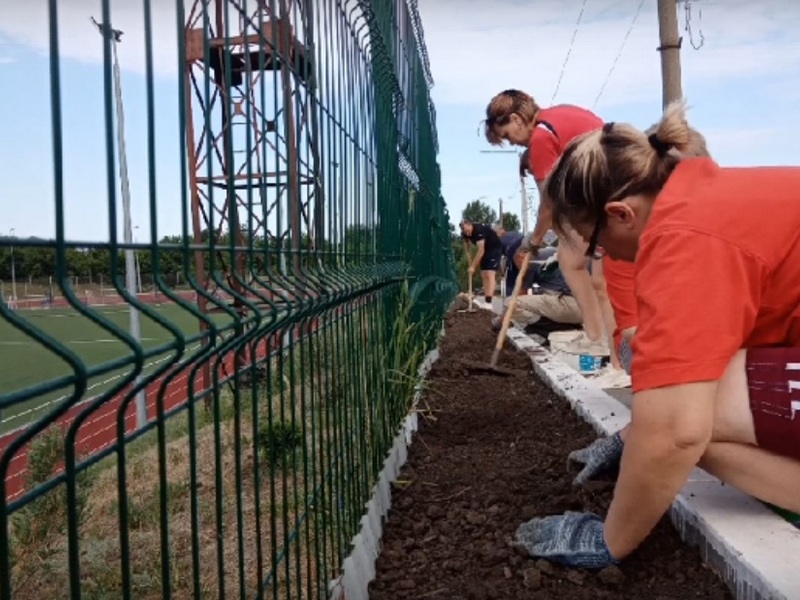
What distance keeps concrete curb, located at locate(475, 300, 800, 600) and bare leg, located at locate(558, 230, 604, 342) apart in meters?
2.92

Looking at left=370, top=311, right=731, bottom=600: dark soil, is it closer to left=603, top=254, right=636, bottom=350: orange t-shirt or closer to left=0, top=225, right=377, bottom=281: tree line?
left=603, top=254, right=636, bottom=350: orange t-shirt

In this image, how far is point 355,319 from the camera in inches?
110

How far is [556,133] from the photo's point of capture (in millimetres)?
4781

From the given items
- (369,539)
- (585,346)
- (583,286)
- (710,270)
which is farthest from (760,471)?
(585,346)

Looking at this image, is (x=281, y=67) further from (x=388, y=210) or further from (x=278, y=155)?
(x=388, y=210)

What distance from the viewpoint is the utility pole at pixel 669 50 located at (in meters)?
7.61

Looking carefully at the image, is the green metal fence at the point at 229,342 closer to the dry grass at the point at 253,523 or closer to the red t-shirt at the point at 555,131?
the dry grass at the point at 253,523

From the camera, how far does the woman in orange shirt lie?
183 cm

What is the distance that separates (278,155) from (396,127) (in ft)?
9.28

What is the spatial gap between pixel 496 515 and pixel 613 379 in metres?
2.24

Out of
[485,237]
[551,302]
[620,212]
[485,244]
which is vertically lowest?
[551,302]

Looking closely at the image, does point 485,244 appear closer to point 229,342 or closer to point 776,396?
point 776,396

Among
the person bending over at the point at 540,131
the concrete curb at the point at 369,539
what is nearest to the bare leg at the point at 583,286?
the person bending over at the point at 540,131

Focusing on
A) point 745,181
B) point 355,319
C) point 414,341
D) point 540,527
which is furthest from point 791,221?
point 414,341
